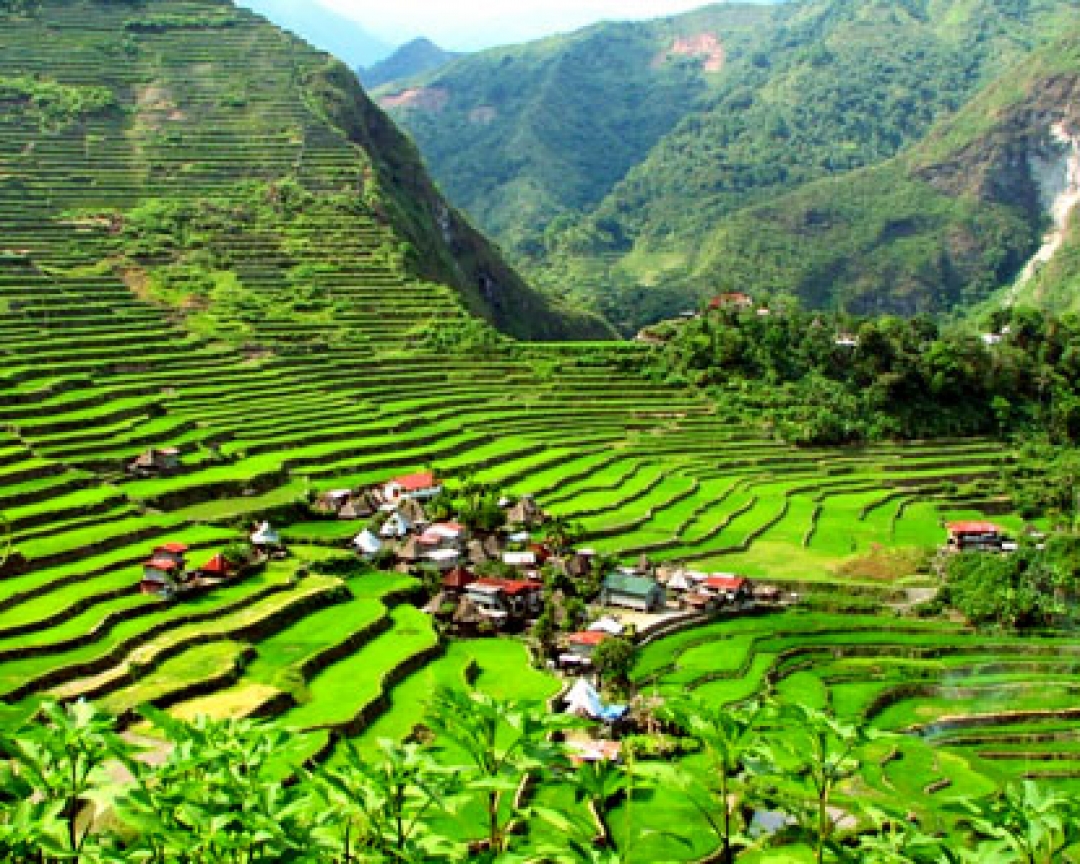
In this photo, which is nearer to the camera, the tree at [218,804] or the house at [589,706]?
the tree at [218,804]

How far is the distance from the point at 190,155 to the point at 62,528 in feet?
170

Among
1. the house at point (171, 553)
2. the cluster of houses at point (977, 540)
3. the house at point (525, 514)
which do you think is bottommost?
the cluster of houses at point (977, 540)

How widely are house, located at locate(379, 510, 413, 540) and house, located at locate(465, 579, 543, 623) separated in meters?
4.40

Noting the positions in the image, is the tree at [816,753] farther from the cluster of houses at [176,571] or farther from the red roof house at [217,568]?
the red roof house at [217,568]

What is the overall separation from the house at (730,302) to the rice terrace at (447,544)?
0.48 m

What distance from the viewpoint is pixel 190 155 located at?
76.4 m

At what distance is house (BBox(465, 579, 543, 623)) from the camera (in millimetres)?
31703

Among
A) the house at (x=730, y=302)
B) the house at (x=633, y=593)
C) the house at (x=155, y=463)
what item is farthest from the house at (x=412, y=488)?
the house at (x=730, y=302)

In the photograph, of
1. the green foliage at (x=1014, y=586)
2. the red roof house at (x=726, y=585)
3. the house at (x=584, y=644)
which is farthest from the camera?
the green foliage at (x=1014, y=586)

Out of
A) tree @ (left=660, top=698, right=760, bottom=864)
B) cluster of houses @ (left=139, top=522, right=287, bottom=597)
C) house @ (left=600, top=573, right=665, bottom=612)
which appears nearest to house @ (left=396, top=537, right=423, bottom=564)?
cluster of houses @ (left=139, top=522, right=287, bottom=597)

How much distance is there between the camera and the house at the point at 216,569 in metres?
28.4

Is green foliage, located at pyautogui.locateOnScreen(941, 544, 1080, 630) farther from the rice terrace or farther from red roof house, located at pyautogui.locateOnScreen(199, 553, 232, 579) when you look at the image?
red roof house, located at pyautogui.locateOnScreen(199, 553, 232, 579)

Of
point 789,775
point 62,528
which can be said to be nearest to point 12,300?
point 62,528

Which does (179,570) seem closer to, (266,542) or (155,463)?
(266,542)
